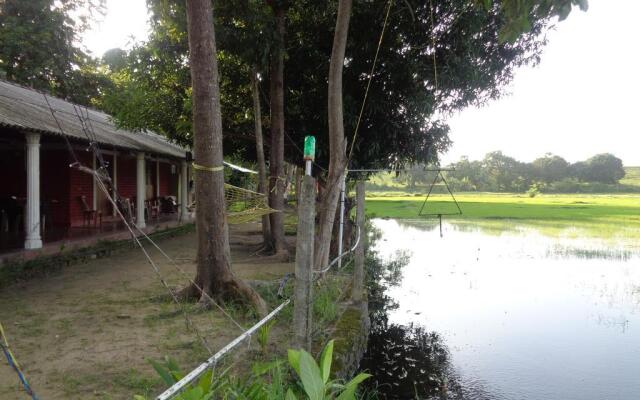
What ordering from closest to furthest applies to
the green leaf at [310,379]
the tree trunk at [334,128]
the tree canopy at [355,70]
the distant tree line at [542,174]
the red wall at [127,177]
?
the green leaf at [310,379], the tree trunk at [334,128], the tree canopy at [355,70], the red wall at [127,177], the distant tree line at [542,174]

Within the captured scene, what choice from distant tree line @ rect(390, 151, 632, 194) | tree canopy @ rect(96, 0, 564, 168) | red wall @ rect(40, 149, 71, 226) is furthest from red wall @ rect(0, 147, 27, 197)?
distant tree line @ rect(390, 151, 632, 194)

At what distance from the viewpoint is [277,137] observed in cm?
834

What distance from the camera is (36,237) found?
23.3 feet

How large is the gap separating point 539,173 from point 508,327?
58.1 m

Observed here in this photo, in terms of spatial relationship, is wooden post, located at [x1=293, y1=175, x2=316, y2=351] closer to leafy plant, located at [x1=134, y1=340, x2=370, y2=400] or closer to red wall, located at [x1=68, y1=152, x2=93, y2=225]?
leafy plant, located at [x1=134, y1=340, x2=370, y2=400]

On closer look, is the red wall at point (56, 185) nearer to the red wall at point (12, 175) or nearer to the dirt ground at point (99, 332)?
the red wall at point (12, 175)

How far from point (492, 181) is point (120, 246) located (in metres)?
49.8

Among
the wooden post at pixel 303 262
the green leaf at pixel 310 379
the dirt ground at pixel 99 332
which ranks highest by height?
the wooden post at pixel 303 262

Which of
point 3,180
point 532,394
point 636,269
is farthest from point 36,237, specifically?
point 636,269

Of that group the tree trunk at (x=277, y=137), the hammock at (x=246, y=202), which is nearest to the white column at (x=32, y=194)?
the hammock at (x=246, y=202)

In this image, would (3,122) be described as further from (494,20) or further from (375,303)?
(494,20)

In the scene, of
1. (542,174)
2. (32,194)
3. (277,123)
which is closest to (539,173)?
(542,174)

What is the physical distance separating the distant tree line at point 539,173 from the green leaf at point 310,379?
48.5 m

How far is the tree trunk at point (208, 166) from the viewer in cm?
484
